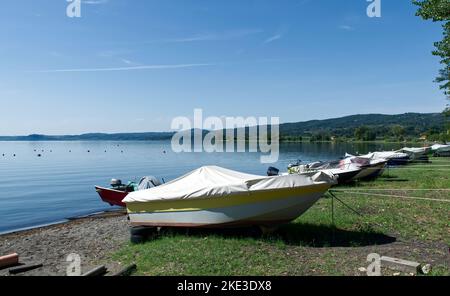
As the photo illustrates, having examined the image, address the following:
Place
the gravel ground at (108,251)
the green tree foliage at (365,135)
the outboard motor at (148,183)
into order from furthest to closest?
the green tree foliage at (365,135) → the outboard motor at (148,183) → the gravel ground at (108,251)

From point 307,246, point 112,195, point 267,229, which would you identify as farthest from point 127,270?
point 112,195

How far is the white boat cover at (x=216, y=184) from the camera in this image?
1057 cm

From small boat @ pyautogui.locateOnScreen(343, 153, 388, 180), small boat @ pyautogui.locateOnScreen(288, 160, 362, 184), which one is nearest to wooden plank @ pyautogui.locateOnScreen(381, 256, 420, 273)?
small boat @ pyautogui.locateOnScreen(288, 160, 362, 184)

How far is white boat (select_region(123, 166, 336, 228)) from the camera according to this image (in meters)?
10.6

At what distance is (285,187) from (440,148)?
175ft

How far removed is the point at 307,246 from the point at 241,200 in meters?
2.25

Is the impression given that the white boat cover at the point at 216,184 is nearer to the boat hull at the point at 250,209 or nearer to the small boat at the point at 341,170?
the boat hull at the point at 250,209

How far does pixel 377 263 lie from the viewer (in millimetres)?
7969

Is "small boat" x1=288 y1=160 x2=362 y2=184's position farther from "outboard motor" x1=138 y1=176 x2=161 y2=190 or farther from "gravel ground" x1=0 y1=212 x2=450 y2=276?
"gravel ground" x1=0 y1=212 x2=450 y2=276

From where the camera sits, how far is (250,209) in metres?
10.7

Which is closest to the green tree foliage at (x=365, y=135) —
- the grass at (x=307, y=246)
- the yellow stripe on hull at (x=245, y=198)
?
the grass at (x=307, y=246)

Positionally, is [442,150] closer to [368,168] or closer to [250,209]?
[368,168]
